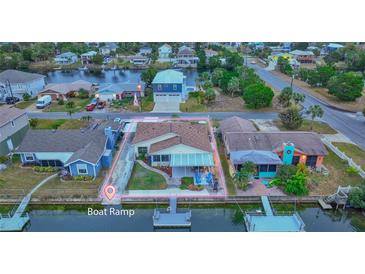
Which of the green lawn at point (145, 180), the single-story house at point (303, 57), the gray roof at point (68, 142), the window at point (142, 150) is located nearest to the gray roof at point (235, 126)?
the window at point (142, 150)

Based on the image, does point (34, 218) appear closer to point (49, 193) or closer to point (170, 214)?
point (49, 193)

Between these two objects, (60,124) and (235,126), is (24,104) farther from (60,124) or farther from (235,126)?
(235,126)

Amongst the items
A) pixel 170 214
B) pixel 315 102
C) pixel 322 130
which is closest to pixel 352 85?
pixel 315 102

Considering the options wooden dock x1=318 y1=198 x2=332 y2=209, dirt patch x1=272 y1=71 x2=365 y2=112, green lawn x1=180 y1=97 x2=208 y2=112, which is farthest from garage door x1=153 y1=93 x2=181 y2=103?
wooden dock x1=318 y1=198 x2=332 y2=209

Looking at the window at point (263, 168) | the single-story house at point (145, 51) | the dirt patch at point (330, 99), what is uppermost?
the single-story house at point (145, 51)

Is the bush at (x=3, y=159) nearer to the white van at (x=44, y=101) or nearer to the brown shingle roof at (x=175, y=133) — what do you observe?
the brown shingle roof at (x=175, y=133)
